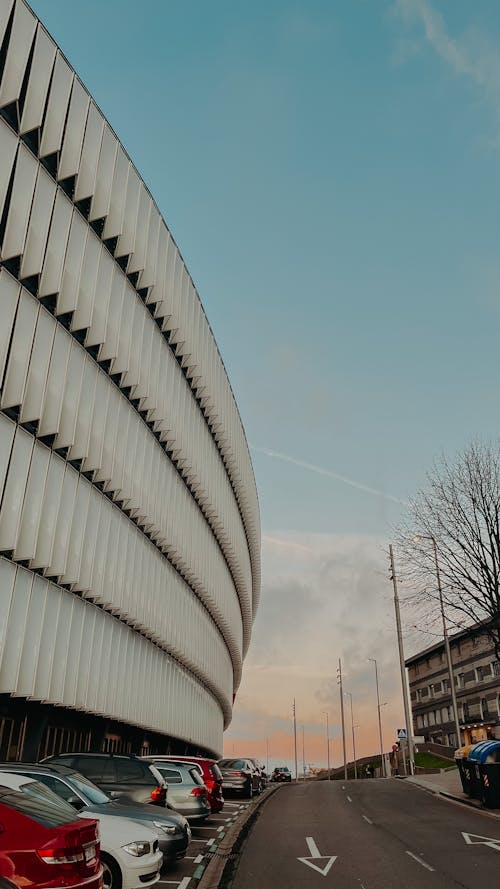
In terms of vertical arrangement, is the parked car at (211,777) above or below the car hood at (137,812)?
above

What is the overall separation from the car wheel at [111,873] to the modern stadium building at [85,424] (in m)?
10.2

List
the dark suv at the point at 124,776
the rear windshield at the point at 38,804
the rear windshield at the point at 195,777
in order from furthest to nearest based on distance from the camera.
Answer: the rear windshield at the point at 195,777, the dark suv at the point at 124,776, the rear windshield at the point at 38,804

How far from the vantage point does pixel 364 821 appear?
60.6ft

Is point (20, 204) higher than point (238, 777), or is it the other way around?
point (20, 204)

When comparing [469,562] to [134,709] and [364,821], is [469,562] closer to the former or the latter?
[364,821]

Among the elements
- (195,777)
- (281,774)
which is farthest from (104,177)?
(281,774)

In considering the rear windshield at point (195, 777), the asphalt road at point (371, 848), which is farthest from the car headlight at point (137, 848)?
the rear windshield at point (195, 777)

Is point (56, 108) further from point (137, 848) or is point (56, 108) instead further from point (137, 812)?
point (137, 848)

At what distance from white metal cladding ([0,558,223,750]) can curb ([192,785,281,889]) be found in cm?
616

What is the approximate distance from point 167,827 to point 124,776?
2231 millimetres

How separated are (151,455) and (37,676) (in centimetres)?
1114

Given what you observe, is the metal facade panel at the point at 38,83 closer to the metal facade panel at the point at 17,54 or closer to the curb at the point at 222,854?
the metal facade panel at the point at 17,54

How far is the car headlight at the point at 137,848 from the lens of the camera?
8367mm

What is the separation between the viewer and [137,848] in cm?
843
